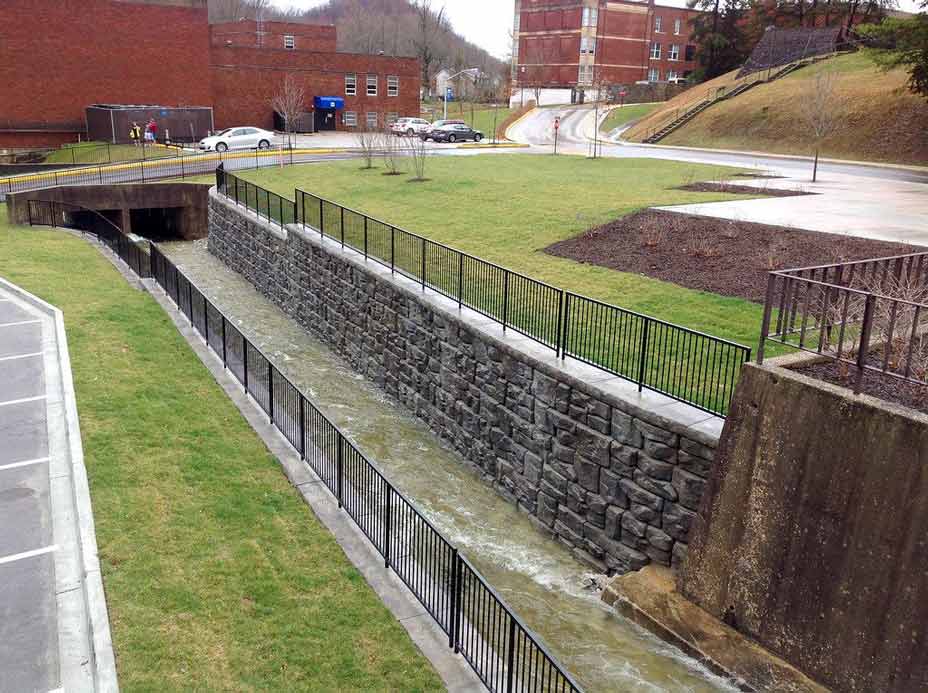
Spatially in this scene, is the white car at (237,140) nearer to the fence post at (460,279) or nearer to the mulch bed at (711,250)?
the mulch bed at (711,250)

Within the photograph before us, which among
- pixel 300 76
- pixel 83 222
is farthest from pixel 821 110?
pixel 300 76

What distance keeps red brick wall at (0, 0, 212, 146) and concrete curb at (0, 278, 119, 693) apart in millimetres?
42491

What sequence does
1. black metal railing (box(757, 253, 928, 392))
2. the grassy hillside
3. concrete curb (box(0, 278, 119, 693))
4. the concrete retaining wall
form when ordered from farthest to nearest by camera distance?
the grassy hillside → black metal railing (box(757, 253, 928, 392)) → the concrete retaining wall → concrete curb (box(0, 278, 119, 693))

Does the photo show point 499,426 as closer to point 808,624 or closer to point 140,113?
point 808,624

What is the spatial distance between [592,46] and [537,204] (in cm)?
6560

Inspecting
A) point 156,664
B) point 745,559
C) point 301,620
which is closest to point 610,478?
point 745,559

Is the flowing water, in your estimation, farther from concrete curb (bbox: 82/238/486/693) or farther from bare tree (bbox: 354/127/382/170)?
bare tree (bbox: 354/127/382/170)

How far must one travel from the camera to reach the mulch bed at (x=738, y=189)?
24078mm

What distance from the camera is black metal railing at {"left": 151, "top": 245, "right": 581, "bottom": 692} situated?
666 cm

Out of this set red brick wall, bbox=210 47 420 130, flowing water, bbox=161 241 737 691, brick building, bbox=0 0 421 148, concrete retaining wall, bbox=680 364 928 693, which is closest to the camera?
concrete retaining wall, bbox=680 364 928 693

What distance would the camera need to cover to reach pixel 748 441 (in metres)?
8.09

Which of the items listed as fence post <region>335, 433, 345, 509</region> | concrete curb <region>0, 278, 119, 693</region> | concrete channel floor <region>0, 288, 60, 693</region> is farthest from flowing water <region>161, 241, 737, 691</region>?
concrete channel floor <region>0, 288, 60, 693</region>

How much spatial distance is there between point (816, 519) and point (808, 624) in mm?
971

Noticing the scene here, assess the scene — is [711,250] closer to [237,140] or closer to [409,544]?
[409,544]
